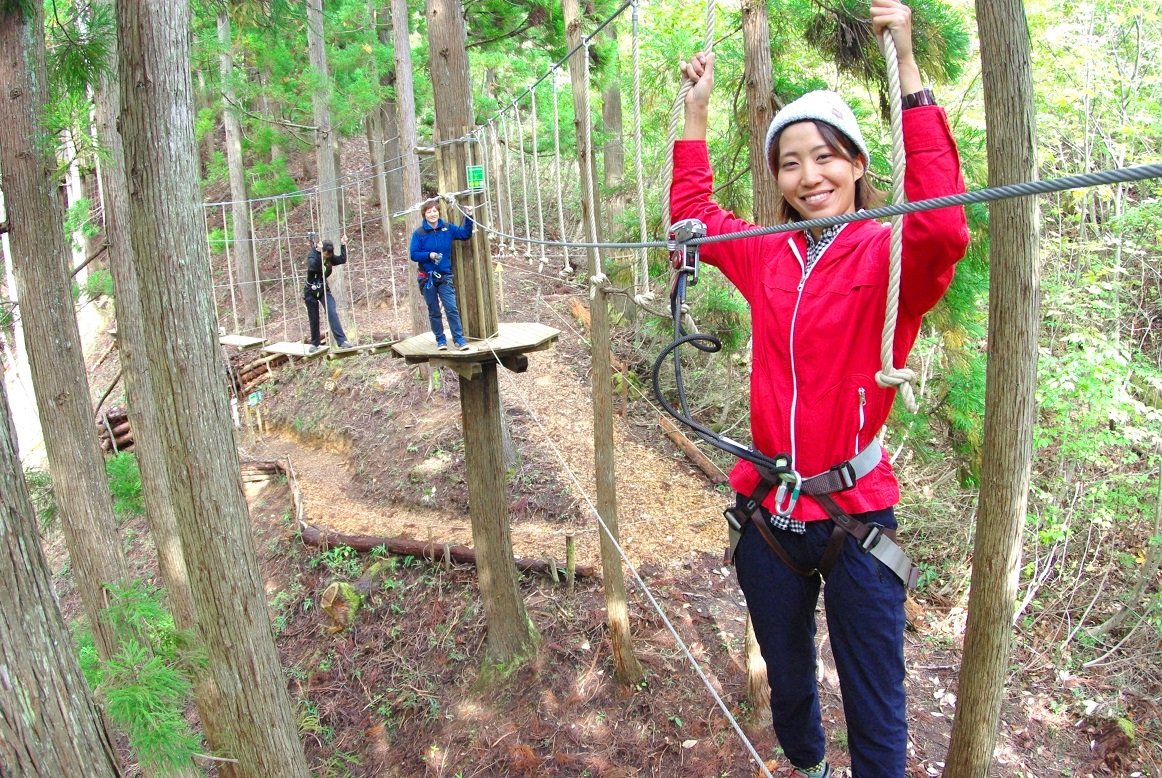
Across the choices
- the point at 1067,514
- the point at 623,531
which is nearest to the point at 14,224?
the point at 623,531

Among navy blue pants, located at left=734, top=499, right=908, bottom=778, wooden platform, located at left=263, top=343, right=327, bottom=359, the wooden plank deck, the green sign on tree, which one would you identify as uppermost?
the green sign on tree

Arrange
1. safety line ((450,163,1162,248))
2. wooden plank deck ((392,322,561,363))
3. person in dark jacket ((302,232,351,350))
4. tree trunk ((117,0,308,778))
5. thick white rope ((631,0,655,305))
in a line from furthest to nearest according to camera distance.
Answer: person in dark jacket ((302,232,351,350)) → wooden plank deck ((392,322,561,363)) → tree trunk ((117,0,308,778)) → thick white rope ((631,0,655,305)) → safety line ((450,163,1162,248))

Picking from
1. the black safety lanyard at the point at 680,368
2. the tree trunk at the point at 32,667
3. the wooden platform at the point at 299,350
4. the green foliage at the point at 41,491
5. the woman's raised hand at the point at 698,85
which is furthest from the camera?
the wooden platform at the point at 299,350

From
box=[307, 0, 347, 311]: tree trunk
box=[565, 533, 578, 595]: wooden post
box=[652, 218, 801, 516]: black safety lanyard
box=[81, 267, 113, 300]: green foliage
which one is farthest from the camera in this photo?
box=[307, 0, 347, 311]: tree trunk

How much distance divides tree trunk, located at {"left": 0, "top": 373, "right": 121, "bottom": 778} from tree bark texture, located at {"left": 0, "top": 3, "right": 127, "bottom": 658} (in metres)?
2.38

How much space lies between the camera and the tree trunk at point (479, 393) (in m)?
3.79

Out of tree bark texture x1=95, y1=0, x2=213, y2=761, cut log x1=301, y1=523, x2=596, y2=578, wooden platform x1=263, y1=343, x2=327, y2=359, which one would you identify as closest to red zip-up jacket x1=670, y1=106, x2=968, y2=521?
tree bark texture x1=95, y1=0, x2=213, y2=761

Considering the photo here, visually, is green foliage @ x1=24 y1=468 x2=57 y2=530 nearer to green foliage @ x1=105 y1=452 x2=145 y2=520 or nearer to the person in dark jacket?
green foliage @ x1=105 y1=452 x2=145 y2=520

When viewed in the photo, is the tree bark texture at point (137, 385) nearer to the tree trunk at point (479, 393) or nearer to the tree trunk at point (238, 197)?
the tree trunk at point (479, 393)

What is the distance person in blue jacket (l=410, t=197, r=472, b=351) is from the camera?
3.78 metres

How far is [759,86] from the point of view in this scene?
3047mm

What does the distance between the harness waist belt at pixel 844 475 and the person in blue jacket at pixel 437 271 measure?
268cm

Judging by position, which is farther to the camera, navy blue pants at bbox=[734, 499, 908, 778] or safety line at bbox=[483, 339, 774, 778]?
safety line at bbox=[483, 339, 774, 778]

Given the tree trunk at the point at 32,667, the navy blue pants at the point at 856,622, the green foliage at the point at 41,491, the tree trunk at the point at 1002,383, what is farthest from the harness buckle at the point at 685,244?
the green foliage at the point at 41,491
